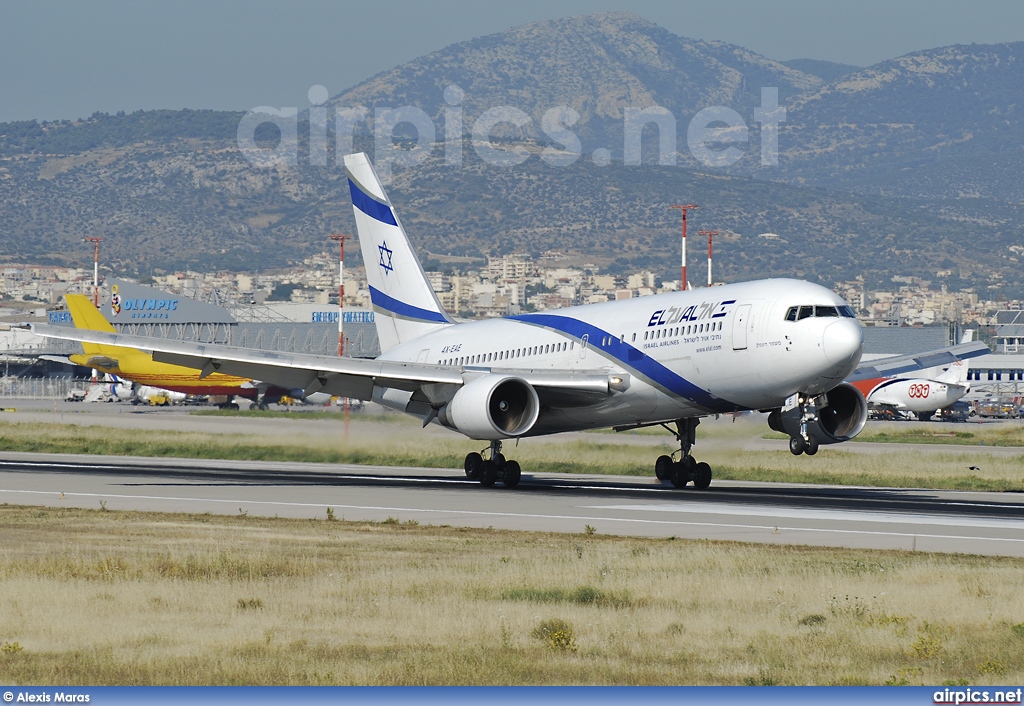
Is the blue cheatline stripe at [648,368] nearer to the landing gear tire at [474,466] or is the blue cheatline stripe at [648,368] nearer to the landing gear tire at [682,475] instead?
the landing gear tire at [682,475]

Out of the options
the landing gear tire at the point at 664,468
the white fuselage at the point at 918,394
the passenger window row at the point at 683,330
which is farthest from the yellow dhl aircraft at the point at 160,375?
the passenger window row at the point at 683,330

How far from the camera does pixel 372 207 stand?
52344 mm

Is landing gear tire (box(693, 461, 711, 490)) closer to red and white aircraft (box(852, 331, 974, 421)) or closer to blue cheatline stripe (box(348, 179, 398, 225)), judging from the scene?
blue cheatline stripe (box(348, 179, 398, 225))

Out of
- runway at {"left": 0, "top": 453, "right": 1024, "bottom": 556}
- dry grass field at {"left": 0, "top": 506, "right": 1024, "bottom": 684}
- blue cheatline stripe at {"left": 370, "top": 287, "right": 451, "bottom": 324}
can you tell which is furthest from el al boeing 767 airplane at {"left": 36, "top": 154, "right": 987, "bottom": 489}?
dry grass field at {"left": 0, "top": 506, "right": 1024, "bottom": 684}

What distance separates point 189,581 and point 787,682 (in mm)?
9598

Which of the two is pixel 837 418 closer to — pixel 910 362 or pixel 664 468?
pixel 664 468

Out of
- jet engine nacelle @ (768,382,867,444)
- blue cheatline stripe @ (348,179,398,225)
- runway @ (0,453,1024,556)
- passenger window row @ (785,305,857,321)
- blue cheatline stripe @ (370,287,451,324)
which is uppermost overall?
blue cheatline stripe @ (348,179,398,225)

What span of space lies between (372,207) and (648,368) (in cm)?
1657

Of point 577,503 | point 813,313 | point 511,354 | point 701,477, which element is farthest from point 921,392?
point 577,503

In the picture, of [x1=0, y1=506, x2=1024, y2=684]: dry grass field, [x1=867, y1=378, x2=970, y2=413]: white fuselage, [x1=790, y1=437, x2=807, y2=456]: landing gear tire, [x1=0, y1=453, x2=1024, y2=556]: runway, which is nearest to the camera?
[x1=0, y1=506, x2=1024, y2=684]: dry grass field

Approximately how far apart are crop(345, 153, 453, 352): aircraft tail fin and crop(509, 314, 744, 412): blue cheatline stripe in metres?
9.58

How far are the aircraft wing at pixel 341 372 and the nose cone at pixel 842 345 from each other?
650 cm

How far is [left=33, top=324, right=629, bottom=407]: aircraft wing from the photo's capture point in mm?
40156

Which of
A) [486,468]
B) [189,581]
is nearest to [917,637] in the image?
[189,581]
